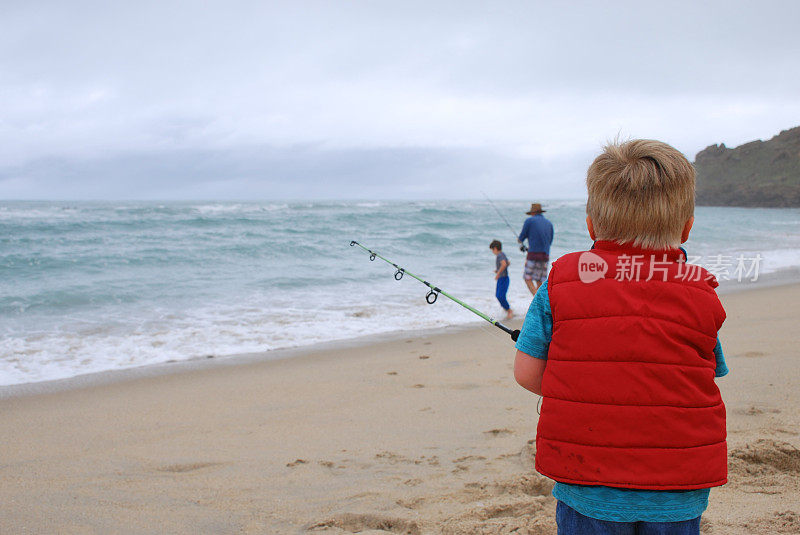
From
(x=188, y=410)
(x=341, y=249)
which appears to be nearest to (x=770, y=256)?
(x=341, y=249)

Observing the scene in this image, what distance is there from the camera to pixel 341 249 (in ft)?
53.4

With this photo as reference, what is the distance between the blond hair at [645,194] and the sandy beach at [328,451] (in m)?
1.45

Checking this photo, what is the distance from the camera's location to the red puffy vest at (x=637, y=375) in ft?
3.99

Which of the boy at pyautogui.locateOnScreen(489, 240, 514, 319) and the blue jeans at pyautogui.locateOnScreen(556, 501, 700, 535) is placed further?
the boy at pyautogui.locateOnScreen(489, 240, 514, 319)

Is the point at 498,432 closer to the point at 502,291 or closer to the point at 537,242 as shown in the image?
the point at 502,291

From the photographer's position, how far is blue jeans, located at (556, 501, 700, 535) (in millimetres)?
1253

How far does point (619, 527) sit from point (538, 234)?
6.93 meters

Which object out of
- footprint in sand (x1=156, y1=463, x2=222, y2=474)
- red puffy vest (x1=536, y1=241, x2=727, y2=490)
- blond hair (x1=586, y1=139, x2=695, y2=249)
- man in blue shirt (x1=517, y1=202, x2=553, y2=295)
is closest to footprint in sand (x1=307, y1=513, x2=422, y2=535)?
footprint in sand (x1=156, y1=463, x2=222, y2=474)

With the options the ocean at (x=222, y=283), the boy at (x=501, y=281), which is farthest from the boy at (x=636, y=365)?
the boy at (x=501, y=281)

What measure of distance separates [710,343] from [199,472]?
8.81ft

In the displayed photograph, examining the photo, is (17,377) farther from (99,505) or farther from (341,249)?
(341,249)

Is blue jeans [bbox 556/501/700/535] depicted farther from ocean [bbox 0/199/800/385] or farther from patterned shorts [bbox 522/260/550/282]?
patterned shorts [bbox 522/260/550/282]

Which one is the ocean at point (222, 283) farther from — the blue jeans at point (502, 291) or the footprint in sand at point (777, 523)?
the footprint in sand at point (777, 523)

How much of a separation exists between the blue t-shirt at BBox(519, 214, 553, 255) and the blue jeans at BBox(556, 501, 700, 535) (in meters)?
6.84
